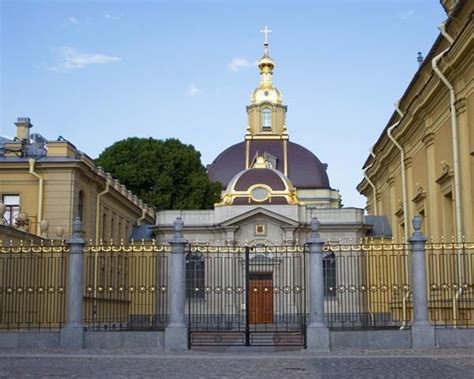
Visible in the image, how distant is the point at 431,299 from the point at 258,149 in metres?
43.9

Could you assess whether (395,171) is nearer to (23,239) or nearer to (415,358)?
(23,239)

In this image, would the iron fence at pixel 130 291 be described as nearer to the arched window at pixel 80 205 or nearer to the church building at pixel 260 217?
the arched window at pixel 80 205

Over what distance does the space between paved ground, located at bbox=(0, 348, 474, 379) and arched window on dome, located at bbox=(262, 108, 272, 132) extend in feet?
183

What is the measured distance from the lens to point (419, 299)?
17906mm

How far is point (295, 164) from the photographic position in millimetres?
65625

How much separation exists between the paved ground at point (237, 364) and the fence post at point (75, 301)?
554 mm

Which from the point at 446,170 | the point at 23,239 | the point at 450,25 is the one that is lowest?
the point at 23,239

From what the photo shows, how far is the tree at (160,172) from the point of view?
1859 inches

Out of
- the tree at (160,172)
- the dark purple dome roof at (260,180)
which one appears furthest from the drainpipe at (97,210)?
the tree at (160,172)

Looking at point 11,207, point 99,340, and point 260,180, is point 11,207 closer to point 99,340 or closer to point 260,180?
point 99,340

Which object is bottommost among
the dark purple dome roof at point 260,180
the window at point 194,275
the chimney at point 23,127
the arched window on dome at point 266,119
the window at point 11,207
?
the window at point 194,275

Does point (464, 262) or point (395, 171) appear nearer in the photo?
point (464, 262)

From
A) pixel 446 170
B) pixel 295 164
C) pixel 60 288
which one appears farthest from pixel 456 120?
pixel 295 164

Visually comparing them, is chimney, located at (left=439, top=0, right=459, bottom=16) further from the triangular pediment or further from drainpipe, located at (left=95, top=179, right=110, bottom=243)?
drainpipe, located at (left=95, top=179, right=110, bottom=243)
